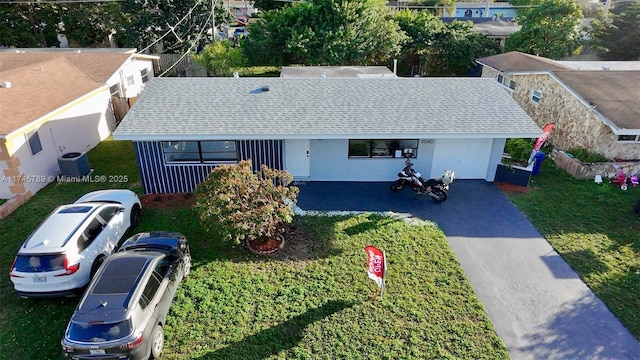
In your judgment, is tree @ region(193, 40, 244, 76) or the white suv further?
tree @ region(193, 40, 244, 76)

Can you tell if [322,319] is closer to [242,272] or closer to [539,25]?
[242,272]

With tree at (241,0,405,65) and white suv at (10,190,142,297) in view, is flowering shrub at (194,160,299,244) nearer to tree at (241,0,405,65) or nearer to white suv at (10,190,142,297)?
white suv at (10,190,142,297)

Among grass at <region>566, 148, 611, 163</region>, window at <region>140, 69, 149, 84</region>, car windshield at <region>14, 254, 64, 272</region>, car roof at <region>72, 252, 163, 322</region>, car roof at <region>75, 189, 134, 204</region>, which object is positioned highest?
window at <region>140, 69, 149, 84</region>

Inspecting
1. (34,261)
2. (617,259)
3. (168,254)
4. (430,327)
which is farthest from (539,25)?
(34,261)

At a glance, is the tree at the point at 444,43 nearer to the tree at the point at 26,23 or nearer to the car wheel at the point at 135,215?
the car wheel at the point at 135,215

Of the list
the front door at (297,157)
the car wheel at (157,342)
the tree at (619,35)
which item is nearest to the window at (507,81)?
the front door at (297,157)

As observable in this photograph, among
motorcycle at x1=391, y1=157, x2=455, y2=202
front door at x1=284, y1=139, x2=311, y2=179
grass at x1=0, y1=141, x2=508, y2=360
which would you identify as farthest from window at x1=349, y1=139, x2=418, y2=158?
grass at x1=0, y1=141, x2=508, y2=360
